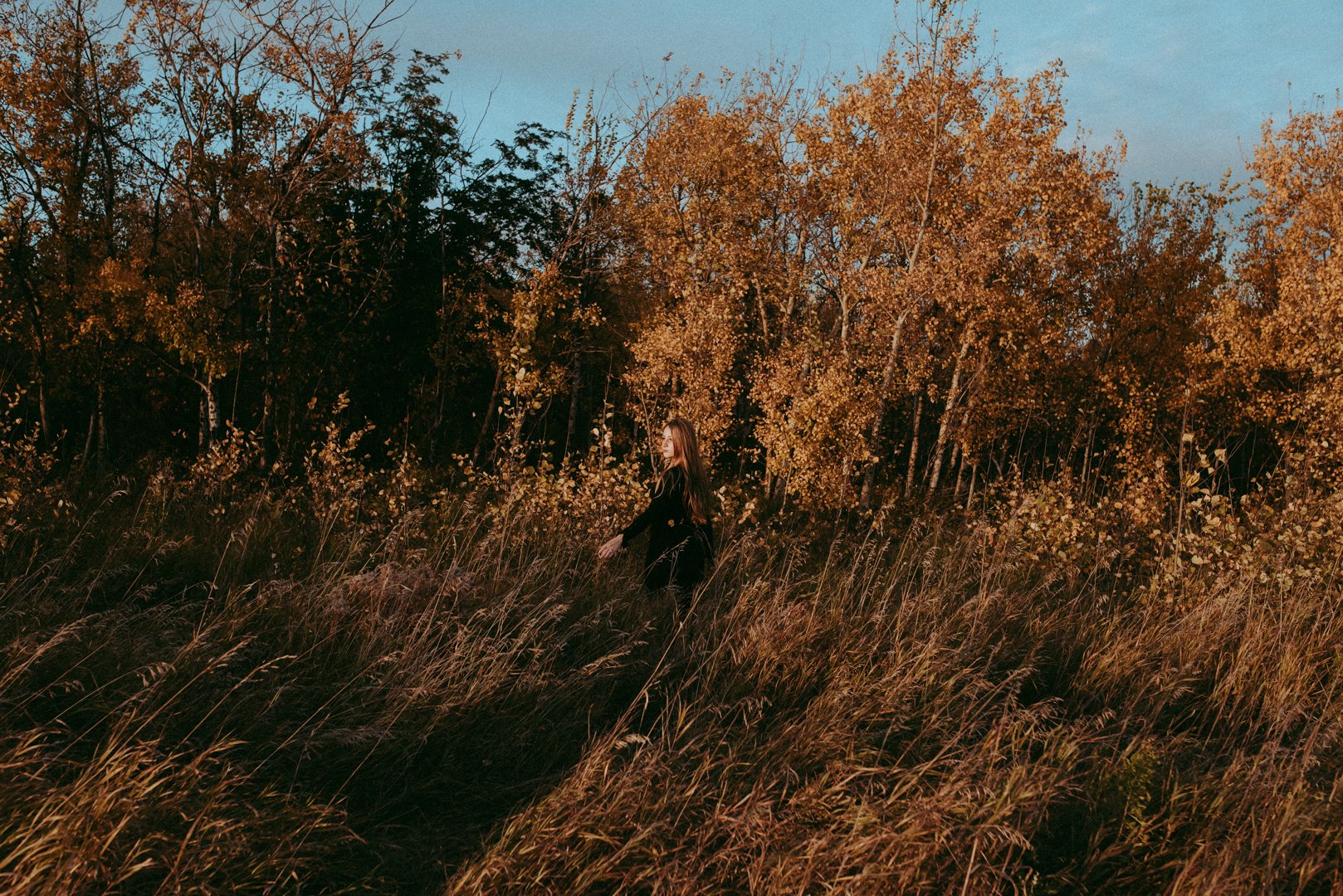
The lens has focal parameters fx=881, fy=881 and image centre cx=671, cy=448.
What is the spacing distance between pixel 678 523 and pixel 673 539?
0.43 feet

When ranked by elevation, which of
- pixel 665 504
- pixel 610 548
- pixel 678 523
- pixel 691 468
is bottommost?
pixel 610 548

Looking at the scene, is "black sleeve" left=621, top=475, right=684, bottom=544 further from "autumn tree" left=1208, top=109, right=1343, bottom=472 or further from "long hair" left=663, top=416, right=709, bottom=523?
"autumn tree" left=1208, top=109, right=1343, bottom=472

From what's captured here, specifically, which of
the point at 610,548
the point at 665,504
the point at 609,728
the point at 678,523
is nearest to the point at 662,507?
the point at 665,504

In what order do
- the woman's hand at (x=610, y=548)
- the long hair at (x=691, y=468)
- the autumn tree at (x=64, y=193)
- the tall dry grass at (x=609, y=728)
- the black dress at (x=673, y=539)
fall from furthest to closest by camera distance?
the autumn tree at (x=64, y=193) < the long hair at (x=691, y=468) < the black dress at (x=673, y=539) < the woman's hand at (x=610, y=548) < the tall dry grass at (x=609, y=728)

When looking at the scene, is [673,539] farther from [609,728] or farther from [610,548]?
[609,728]

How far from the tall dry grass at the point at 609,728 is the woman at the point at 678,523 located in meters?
0.28

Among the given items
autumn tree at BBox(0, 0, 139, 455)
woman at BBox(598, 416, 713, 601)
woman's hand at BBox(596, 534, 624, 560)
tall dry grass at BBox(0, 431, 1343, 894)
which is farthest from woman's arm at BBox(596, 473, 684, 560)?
autumn tree at BBox(0, 0, 139, 455)

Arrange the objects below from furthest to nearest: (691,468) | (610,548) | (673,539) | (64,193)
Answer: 1. (64,193)
2. (691,468)
3. (673,539)
4. (610,548)

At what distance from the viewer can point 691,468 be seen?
607 centimetres

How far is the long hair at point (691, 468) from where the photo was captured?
6000 mm

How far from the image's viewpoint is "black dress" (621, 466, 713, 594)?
5.72m

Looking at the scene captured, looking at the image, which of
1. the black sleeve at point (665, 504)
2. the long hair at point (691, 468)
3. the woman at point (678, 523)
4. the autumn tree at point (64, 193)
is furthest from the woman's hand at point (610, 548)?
the autumn tree at point (64, 193)

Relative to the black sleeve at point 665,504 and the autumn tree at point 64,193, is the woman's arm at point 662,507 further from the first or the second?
the autumn tree at point 64,193

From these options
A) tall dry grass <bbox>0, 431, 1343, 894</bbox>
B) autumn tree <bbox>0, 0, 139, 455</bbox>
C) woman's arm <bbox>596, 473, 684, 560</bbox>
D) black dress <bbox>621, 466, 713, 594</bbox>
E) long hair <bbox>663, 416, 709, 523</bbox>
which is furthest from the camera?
autumn tree <bbox>0, 0, 139, 455</bbox>
